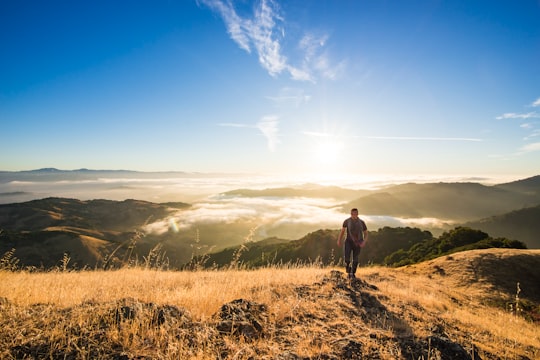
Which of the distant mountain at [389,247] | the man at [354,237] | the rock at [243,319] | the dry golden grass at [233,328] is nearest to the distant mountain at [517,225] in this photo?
the distant mountain at [389,247]

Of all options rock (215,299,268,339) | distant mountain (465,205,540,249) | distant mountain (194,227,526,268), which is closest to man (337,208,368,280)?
distant mountain (194,227,526,268)

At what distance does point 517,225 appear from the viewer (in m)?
145

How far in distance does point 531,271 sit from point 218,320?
2030 centimetres

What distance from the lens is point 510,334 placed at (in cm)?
635

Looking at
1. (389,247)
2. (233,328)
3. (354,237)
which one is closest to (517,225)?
(389,247)

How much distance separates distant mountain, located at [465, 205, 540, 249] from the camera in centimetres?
14150

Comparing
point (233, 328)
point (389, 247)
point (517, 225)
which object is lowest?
point (517, 225)

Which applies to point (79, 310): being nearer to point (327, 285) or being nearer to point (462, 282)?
point (327, 285)

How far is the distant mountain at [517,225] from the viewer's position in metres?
142

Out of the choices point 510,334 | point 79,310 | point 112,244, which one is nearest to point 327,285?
point 510,334

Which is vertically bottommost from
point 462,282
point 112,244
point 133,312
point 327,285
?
point 112,244

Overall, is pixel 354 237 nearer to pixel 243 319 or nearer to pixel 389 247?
pixel 243 319

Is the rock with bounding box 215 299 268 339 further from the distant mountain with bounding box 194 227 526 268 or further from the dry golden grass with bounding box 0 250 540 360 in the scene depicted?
the distant mountain with bounding box 194 227 526 268

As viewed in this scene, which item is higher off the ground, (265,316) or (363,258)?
(265,316)
